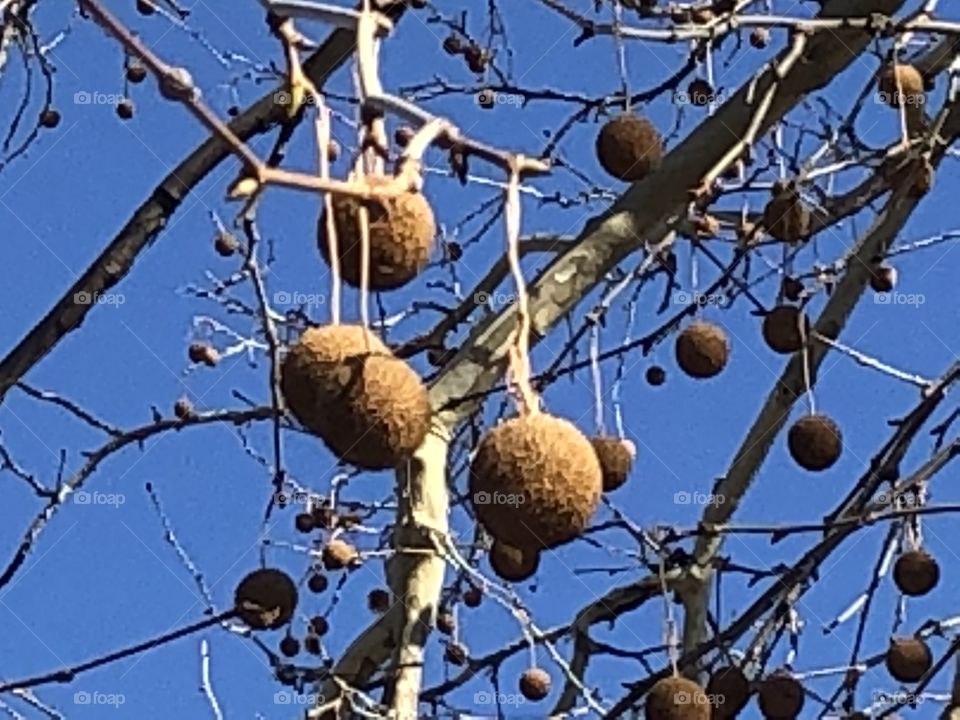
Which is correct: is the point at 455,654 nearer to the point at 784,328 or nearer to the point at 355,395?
the point at 784,328

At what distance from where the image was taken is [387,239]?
112cm

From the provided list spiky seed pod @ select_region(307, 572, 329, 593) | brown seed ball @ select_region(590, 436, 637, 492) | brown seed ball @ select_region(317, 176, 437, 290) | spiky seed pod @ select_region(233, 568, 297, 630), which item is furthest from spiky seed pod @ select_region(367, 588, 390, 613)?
brown seed ball @ select_region(317, 176, 437, 290)

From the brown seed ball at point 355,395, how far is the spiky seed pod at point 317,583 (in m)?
1.62

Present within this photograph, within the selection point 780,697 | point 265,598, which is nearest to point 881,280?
point 780,697

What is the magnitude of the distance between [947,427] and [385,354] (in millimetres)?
1515

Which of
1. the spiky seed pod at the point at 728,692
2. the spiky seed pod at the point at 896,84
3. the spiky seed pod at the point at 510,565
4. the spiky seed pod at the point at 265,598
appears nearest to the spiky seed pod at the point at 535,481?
the spiky seed pod at the point at 265,598

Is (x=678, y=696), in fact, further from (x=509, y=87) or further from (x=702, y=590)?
(x=509, y=87)

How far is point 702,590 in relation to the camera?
266cm

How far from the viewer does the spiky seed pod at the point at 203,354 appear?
2984 mm

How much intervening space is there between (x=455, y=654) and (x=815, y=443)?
0.66 metres

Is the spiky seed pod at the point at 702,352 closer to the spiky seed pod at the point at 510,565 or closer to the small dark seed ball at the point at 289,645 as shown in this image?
the spiky seed pod at the point at 510,565

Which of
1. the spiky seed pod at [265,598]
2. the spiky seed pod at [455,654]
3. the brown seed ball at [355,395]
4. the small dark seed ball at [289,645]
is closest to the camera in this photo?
the brown seed ball at [355,395]

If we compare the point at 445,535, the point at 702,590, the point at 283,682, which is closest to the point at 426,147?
the point at 445,535

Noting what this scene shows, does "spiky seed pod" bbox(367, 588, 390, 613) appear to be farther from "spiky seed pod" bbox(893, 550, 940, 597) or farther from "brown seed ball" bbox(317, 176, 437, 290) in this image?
"brown seed ball" bbox(317, 176, 437, 290)
